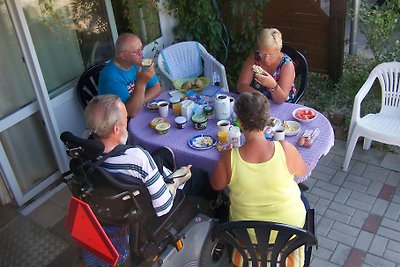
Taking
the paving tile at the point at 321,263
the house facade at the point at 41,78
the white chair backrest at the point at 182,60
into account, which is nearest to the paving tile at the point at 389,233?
the paving tile at the point at 321,263

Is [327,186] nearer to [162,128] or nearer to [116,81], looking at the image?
[162,128]

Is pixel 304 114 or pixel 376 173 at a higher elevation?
pixel 304 114

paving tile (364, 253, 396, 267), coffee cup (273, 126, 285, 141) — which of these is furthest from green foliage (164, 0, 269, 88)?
paving tile (364, 253, 396, 267)

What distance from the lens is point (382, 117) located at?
148 inches

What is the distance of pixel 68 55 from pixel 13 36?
0.56m

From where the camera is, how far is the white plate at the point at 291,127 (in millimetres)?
2830

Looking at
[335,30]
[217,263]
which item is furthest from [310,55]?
[217,263]

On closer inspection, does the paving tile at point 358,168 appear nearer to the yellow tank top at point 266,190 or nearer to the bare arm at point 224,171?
the yellow tank top at point 266,190

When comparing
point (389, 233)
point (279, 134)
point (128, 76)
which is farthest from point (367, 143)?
point (128, 76)

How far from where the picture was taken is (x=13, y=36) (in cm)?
334

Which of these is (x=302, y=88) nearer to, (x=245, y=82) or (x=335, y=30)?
(x=245, y=82)

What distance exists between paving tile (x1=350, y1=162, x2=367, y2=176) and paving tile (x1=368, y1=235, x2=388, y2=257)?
2.44 ft

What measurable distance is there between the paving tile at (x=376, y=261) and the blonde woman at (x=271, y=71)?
1.22 metres

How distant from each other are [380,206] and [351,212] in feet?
0.79
